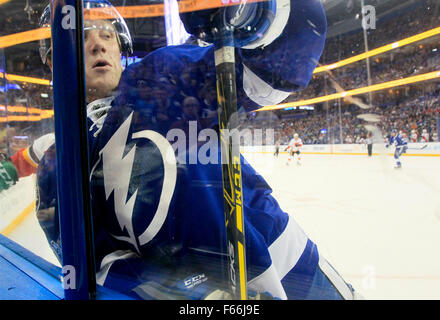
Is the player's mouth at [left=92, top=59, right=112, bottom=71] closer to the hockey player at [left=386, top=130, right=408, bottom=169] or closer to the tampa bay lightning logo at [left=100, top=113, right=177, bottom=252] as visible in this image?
the tampa bay lightning logo at [left=100, top=113, right=177, bottom=252]

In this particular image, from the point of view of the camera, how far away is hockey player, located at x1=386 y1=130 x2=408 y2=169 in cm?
72

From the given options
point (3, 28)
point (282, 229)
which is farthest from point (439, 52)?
point (3, 28)

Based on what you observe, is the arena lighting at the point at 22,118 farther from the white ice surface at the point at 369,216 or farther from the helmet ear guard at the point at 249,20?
the white ice surface at the point at 369,216

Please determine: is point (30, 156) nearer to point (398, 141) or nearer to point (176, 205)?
point (176, 205)

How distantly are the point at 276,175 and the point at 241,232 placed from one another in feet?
0.76

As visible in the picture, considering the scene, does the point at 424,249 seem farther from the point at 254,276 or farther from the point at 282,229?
the point at 254,276

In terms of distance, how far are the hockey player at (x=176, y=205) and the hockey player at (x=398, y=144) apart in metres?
0.31

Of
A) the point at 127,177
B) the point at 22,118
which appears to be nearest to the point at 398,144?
the point at 127,177

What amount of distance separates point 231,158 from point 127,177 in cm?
31

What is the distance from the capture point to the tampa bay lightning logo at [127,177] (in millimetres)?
689

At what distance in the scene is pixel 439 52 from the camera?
742 mm

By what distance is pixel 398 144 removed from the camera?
2.53 feet

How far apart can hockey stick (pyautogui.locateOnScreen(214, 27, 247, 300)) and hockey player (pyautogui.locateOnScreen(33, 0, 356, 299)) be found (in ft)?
0.17

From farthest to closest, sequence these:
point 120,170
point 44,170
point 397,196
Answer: point 397,196 → point 44,170 → point 120,170
